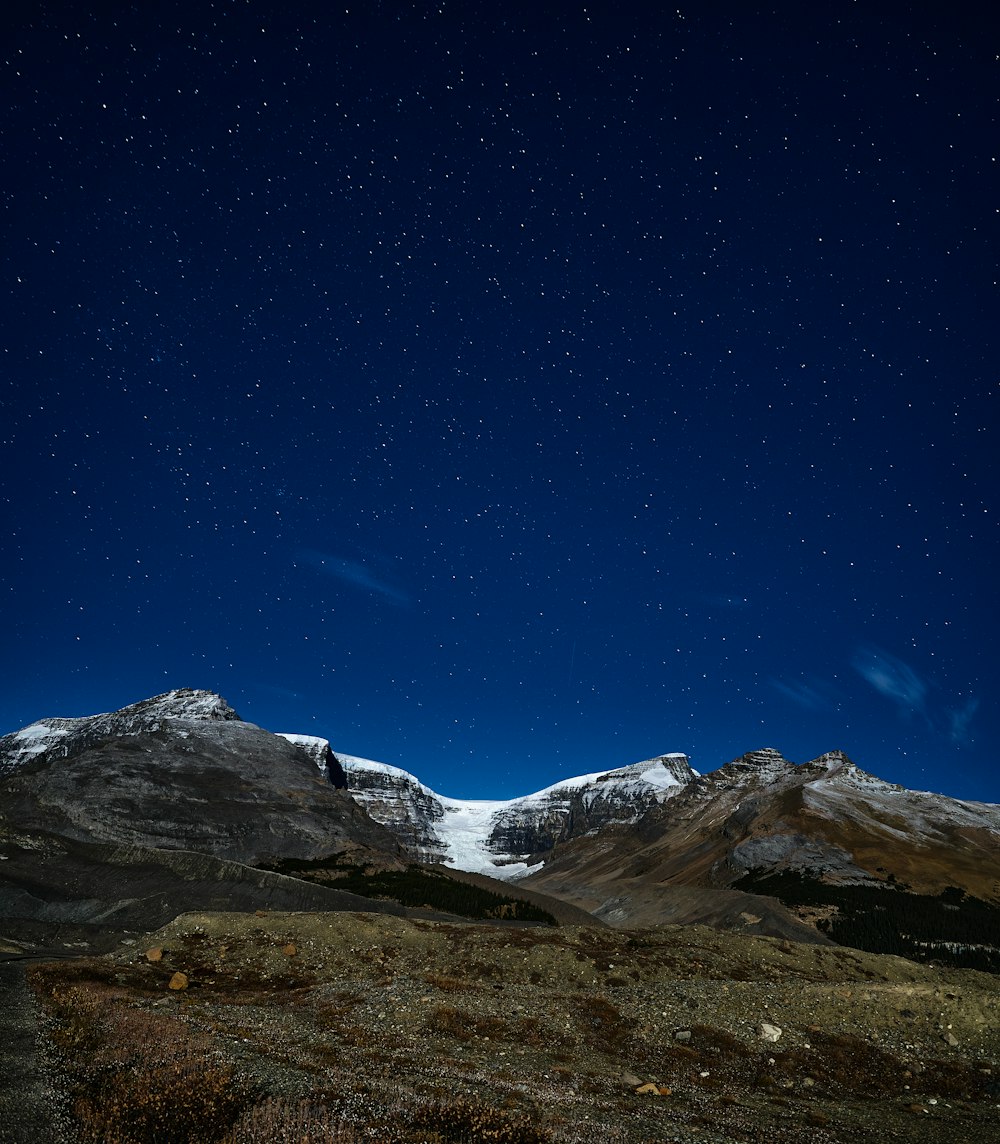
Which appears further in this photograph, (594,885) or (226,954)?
(594,885)

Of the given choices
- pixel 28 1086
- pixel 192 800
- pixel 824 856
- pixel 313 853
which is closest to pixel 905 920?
pixel 824 856

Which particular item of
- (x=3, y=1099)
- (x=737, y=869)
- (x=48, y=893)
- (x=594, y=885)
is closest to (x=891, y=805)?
(x=737, y=869)

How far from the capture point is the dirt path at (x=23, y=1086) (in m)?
11.4

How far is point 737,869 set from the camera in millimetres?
131875

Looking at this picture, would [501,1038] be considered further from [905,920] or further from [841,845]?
[841,845]

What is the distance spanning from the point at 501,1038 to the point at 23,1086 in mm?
18455

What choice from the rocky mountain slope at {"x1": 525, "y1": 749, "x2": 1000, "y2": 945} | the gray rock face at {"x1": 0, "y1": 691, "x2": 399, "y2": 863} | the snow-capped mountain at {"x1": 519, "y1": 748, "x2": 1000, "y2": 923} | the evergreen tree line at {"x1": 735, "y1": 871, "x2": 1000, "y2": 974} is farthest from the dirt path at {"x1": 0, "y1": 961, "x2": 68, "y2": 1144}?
the snow-capped mountain at {"x1": 519, "y1": 748, "x2": 1000, "y2": 923}

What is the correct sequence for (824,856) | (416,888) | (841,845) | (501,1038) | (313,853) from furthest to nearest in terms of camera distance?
(841,845) → (824,856) → (313,853) → (416,888) → (501,1038)

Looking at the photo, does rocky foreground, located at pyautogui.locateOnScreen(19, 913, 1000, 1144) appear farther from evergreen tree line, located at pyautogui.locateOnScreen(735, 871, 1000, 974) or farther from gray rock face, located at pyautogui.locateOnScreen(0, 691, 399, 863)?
gray rock face, located at pyautogui.locateOnScreen(0, 691, 399, 863)

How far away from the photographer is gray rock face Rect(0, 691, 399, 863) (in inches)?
3957

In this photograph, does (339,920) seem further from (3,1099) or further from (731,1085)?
(3,1099)

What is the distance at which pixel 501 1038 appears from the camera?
26047 mm

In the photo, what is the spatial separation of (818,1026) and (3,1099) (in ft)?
110

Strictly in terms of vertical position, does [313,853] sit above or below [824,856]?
below
